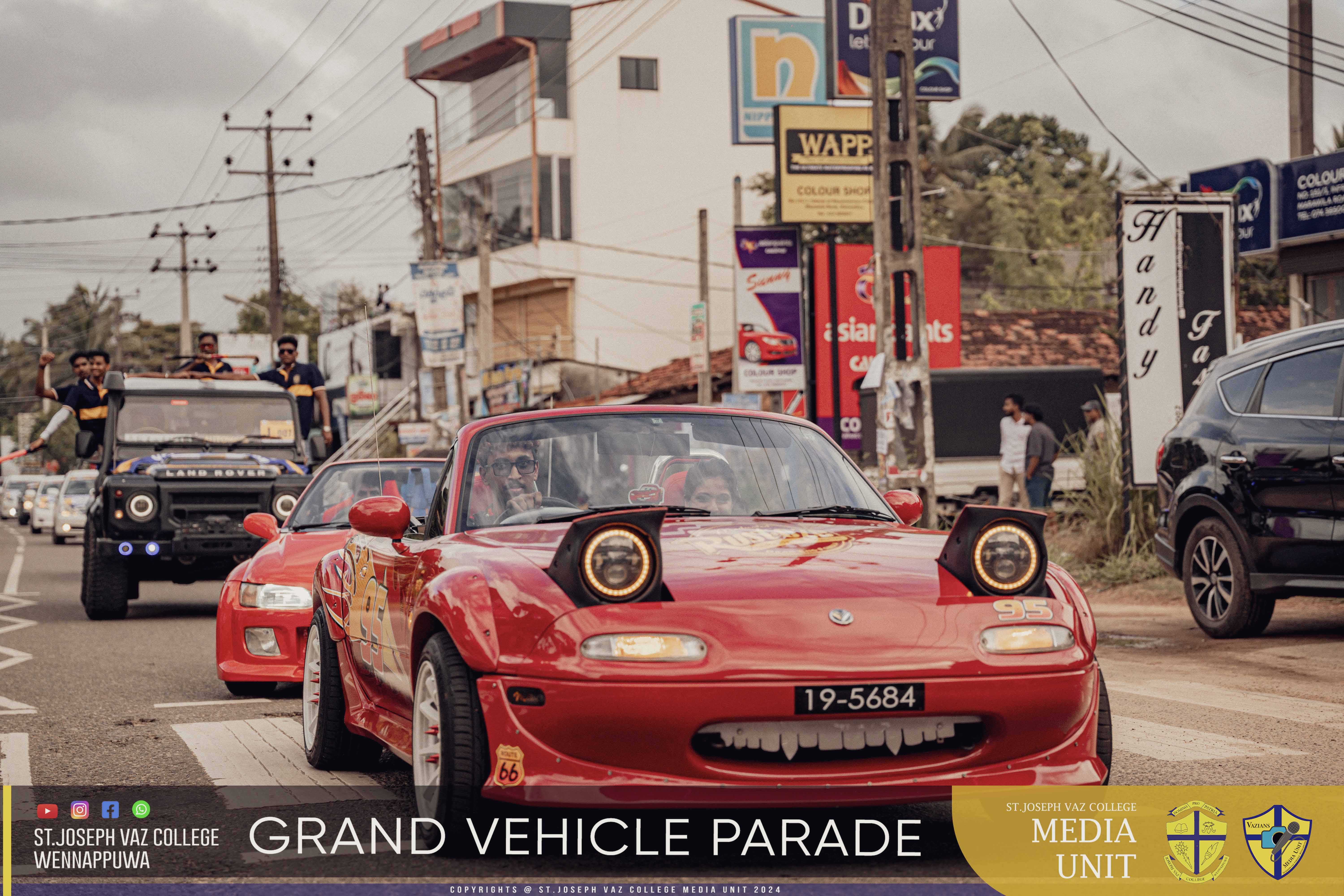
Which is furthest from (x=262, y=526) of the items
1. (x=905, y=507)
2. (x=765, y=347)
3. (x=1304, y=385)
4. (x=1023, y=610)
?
(x=765, y=347)

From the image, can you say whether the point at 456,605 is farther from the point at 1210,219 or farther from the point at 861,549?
the point at 1210,219

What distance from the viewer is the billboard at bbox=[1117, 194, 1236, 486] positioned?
50.6 feet

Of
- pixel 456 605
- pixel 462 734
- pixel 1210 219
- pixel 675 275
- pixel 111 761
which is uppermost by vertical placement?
pixel 675 275

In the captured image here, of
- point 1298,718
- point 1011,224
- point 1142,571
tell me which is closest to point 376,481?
point 1298,718

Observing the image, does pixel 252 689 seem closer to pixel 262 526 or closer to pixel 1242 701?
pixel 262 526

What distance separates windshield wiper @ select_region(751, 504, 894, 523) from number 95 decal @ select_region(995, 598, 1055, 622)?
1105 millimetres

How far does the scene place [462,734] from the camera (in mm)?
4395

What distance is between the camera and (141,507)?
48.1ft

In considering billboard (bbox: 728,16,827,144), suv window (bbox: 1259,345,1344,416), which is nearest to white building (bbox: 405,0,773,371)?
billboard (bbox: 728,16,827,144)

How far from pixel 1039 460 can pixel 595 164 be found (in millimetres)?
31353

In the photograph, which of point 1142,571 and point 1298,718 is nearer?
point 1298,718

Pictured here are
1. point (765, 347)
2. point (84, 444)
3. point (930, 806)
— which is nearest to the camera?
point (930, 806)

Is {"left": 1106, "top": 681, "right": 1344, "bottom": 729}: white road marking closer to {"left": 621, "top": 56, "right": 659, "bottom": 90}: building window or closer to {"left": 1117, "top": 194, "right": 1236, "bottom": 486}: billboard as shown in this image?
{"left": 1117, "top": 194, "right": 1236, "bottom": 486}: billboard

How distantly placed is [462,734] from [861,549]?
1342 millimetres
